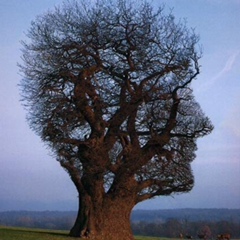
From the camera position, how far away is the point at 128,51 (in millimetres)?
39312

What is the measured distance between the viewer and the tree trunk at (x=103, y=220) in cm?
3816

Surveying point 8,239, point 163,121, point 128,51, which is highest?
point 128,51

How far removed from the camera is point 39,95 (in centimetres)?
3991

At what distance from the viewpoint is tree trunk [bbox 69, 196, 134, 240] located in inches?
1502

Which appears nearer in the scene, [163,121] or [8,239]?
[8,239]

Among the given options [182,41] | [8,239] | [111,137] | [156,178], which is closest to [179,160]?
[156,178]

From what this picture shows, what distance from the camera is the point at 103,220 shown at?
127ft

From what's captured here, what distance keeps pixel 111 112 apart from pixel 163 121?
3743 mm

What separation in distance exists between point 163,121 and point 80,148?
20.2ft

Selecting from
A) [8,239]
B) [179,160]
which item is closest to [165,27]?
[179,160]

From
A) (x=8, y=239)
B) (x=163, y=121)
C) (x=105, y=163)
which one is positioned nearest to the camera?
(x=8, y=239)

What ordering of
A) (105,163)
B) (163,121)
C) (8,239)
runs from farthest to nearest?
(163,121) < (105,163) < (8,239)

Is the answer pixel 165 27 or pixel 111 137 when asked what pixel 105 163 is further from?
pixel 165 27

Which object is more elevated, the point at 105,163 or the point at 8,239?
the point at 105,163
